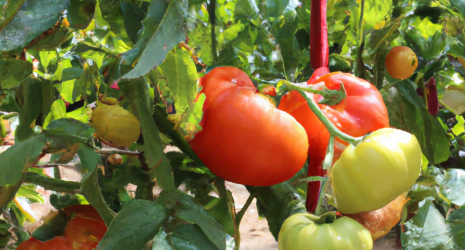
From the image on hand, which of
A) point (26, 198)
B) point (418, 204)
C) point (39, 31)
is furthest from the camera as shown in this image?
point (26, 198)

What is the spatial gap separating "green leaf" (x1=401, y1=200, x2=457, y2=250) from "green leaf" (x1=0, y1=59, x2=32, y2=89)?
0.26 m

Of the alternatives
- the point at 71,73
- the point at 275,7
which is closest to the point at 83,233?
the point at 71,73

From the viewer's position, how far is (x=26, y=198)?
46 centimetres

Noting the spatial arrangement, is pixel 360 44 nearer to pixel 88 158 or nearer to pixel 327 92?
pixel 327 92

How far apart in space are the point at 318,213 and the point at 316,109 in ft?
0.18

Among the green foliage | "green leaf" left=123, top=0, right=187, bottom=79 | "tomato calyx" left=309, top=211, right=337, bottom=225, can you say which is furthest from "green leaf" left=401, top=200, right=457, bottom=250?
"green leaf" left=123, top=0, right=187, bottom=79

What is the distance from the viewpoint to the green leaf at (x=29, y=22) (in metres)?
0.17

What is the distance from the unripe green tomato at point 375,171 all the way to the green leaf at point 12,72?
17cm

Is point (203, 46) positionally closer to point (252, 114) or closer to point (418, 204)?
point (252, 114)

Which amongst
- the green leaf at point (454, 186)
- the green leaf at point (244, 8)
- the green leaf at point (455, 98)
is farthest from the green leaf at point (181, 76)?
the green leaf at point (455, 98)

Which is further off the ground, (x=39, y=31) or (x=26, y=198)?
(x=39, y=31)

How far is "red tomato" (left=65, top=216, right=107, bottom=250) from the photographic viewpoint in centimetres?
26

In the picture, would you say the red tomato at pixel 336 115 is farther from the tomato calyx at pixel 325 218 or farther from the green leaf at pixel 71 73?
the green leaf at pixel 71 73

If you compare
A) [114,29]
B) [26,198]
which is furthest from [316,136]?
[26,198]
